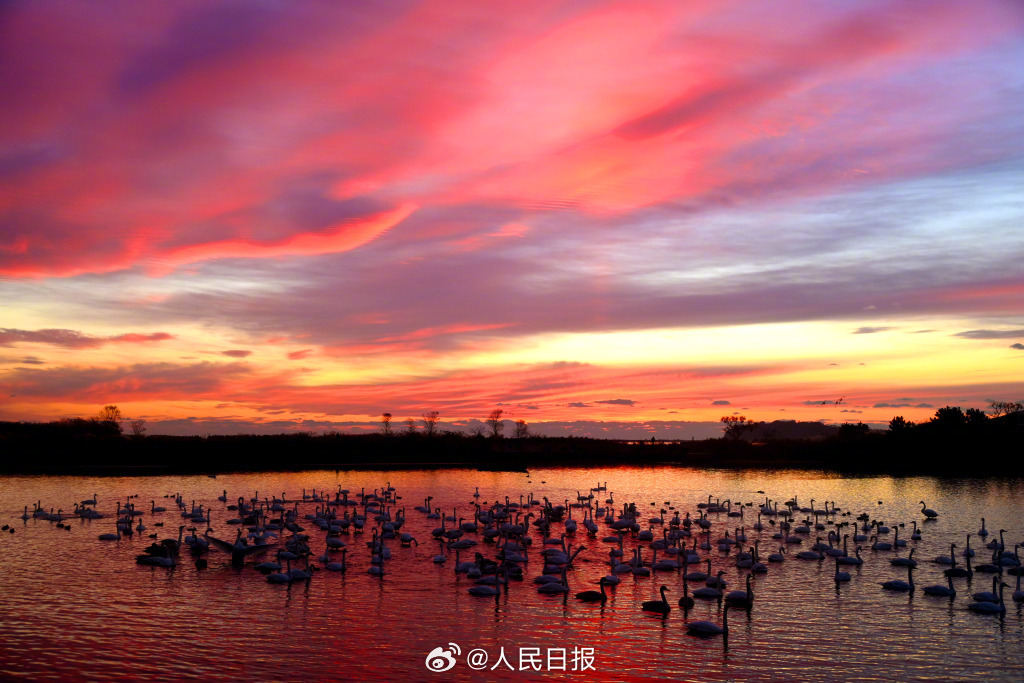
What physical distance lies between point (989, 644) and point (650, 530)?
2024cm

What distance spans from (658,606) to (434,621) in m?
7.38

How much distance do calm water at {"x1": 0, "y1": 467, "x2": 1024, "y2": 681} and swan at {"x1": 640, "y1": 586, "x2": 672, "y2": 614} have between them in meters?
0.36

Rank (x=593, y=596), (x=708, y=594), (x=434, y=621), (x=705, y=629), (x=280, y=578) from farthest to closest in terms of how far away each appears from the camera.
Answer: (x=280, y=578)
(x=708, y=594)
(x=593, y=596)
(x=434, y=621)
(x=705, y=629)

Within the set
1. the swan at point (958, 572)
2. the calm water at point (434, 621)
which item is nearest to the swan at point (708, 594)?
the calm water at point (434, 621)

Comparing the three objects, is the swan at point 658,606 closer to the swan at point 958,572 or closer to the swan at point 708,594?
the swan at point 708,594

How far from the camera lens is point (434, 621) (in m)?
23.7

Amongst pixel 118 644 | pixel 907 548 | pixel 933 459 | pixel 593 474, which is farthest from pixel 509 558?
pixel 933 459

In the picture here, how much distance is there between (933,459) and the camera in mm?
97125

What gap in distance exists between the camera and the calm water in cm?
1955

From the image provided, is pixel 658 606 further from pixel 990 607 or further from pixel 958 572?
pixel 958 572

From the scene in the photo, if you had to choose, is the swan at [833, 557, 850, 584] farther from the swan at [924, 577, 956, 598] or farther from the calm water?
the swan at [924, 577, 956, 598]

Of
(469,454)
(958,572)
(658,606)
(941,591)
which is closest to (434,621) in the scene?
(658,606)

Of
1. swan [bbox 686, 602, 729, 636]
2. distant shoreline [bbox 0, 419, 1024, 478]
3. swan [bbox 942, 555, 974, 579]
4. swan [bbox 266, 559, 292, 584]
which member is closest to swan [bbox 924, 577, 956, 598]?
swan [bbox 942, 555, 974, 579]

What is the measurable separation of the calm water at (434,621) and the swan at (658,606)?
36cm
